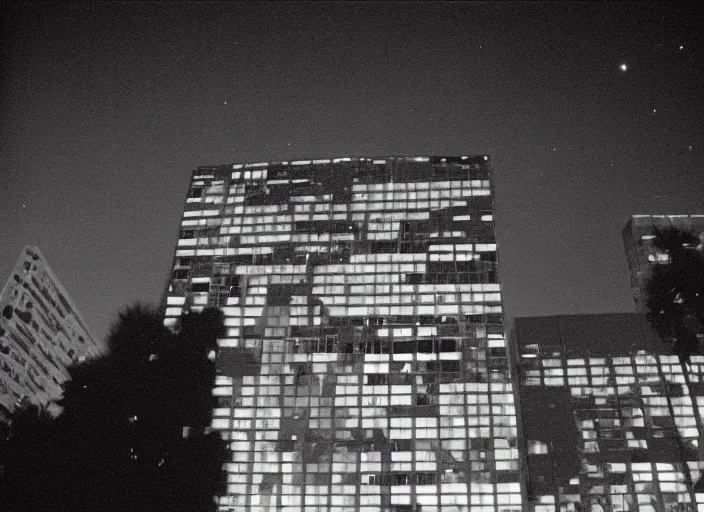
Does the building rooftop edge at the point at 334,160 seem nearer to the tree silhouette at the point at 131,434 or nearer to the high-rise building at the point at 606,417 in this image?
the high-rise building at the point at 606,417

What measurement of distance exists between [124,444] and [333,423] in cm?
3734

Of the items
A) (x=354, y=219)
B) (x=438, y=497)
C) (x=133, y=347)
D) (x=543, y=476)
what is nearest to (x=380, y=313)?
(x=354, y=219)

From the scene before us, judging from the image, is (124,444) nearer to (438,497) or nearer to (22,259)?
(438,497)

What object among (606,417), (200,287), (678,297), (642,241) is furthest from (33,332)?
(642,241)

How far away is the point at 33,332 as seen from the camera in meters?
62.1

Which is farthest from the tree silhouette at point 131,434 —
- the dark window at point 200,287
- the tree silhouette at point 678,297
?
the dark window at point 200,287

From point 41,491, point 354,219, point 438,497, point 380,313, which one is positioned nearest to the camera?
point 41,491

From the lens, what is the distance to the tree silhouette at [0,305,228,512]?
1513 centimetres

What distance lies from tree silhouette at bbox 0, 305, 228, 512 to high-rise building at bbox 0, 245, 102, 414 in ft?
130

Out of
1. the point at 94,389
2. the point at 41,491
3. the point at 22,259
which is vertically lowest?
the point at 41,491

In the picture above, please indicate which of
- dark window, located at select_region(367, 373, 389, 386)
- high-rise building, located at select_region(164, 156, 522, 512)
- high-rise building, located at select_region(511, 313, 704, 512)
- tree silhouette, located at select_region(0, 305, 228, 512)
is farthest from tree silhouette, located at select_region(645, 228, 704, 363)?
high-rise building, located at select_region(511, 313, 704, 512)

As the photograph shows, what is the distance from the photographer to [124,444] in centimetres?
1644

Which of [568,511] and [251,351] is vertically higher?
→ [251,351]

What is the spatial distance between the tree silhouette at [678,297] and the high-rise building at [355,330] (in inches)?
1005
